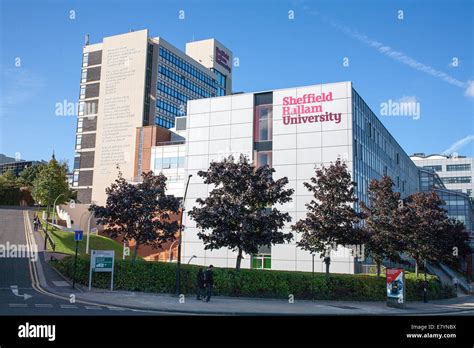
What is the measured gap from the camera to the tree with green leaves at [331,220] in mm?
31016

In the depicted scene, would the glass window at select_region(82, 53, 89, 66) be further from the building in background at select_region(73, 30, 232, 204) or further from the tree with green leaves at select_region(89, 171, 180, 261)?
the tree with green leaves at select_region(89, 171, 180, 261)

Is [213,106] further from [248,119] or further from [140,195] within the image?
[140,195]

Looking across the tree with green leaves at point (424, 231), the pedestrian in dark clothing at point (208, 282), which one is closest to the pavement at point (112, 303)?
the pedestrian in dark clothing at point (208, 282)

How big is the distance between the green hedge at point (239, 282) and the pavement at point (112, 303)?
0.82 meters

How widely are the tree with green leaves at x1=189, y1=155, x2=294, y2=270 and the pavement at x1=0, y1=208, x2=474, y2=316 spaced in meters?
3.79

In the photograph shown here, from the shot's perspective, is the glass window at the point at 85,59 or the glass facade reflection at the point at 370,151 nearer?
the glass facade reflection at the point at 370,151

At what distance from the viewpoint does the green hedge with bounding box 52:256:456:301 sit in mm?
26016

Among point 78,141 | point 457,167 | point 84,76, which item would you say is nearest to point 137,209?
point 78,141

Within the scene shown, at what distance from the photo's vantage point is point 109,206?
32031mm

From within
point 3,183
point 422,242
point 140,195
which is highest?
point 3,183

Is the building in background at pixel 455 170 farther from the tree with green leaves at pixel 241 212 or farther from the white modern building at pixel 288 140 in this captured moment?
the tree with green leaves at pixel 241 212

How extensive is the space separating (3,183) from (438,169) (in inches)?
4260

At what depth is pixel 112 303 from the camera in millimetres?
20297
